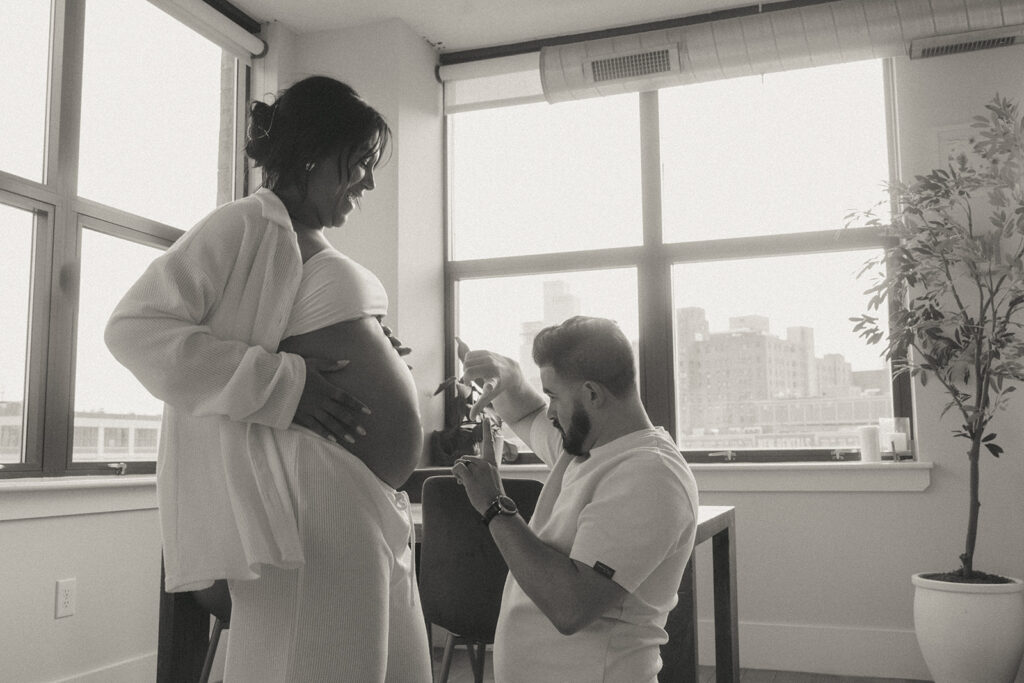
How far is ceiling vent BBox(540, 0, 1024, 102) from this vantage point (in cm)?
354

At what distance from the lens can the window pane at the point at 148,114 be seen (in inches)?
133

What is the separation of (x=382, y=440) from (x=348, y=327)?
0.55ft

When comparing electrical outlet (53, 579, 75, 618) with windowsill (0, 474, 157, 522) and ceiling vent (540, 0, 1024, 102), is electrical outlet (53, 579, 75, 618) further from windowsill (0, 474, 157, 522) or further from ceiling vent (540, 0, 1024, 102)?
ceiling vent (540, 0, 1024, 102)

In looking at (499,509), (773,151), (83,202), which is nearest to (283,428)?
(499,509)

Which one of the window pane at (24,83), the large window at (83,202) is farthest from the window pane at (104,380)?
the window pane at (24,83)

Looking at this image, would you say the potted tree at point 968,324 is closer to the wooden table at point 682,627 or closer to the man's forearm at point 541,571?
the wooden table at point 682,627

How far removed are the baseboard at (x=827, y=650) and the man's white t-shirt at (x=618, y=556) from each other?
95.9 inches

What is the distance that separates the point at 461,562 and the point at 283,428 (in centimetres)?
147

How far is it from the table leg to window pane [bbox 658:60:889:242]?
1.97 m

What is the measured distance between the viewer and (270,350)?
3.94 ft

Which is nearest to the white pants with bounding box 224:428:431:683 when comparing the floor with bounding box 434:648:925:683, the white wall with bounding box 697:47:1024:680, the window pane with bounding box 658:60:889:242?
the floor with bounding box 434:648:925:683

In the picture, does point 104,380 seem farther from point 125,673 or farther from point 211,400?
point 211,400

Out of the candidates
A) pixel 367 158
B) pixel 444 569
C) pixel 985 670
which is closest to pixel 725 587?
pixel 444 569

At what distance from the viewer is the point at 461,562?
2541 mm
